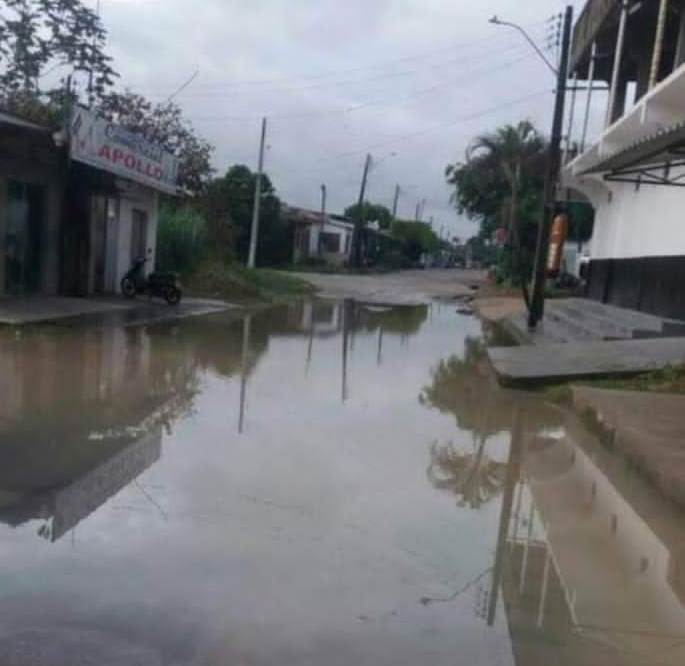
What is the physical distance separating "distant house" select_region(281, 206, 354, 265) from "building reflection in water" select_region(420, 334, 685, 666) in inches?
2127

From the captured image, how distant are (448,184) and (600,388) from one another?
46675mm

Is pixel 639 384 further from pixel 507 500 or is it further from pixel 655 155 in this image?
pixel 507 500

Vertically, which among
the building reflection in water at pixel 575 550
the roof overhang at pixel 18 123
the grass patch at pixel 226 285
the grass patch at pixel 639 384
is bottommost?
the grass patch at pixel 226 285

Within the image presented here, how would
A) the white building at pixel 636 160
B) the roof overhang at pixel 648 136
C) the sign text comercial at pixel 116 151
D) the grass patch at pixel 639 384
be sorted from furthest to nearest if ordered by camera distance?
the sign text comercial at pixel 116 151
the white building at pixel 636 160
the grass patch at pixel 639 384
the roof overhang at pixel 648 136

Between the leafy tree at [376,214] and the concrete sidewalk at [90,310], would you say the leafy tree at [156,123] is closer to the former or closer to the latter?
the concrete sidewalk at [90,310]

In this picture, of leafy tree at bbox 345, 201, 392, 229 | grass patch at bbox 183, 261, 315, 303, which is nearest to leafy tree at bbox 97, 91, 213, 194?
grass patch at bbox 183, 261, 315, 303

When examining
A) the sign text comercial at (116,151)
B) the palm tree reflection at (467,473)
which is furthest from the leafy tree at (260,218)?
the palm tree reflection at (467,473)

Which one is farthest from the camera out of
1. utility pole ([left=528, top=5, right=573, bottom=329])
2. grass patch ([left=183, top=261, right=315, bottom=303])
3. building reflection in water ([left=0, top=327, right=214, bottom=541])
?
grass patch ([left=183, top=261, right=315, bottom=303])

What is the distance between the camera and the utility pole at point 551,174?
64.1 feet

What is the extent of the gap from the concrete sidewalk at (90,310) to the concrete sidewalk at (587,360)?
8358mm

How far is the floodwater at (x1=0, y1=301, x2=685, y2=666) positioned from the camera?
3949mm

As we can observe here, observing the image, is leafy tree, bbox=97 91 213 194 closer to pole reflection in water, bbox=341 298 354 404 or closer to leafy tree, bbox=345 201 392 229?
pole reflection in water, bbox=341 298 354 404

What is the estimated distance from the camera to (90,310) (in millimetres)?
18906

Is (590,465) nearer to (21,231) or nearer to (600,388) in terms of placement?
(600,388)
